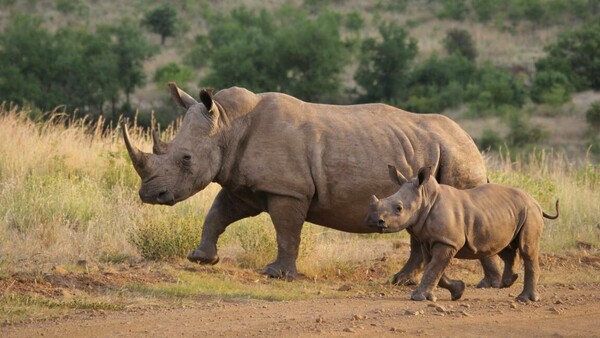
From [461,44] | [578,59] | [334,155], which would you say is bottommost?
[334,155]

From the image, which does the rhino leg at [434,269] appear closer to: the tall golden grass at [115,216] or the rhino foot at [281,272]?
→ the rhino foot at [281,272]

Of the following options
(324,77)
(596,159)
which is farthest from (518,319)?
(324,77)

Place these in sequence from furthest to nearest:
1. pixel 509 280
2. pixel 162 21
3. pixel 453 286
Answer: pixel 162 21 < pixel 509 280 < pixel 453 286

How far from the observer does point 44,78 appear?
37250mm

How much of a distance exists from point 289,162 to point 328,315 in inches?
82.1

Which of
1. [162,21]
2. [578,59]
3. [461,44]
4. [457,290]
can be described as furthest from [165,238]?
[162,21]

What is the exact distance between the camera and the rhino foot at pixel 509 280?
32.7 ft

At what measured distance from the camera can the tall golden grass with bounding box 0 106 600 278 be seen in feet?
37.1

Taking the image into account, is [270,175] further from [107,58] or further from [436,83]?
[436,83]

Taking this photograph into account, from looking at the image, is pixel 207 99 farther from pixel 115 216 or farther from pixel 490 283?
pixel 115 216

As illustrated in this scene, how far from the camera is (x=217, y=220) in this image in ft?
34.8

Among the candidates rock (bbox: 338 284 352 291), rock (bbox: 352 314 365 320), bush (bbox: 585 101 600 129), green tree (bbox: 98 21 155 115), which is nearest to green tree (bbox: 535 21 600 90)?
bush (bbox: 585 101 600 129)

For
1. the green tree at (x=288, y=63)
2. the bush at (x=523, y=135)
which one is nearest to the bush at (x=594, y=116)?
the bush at (x=523, y=135)

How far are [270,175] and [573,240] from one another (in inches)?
186
